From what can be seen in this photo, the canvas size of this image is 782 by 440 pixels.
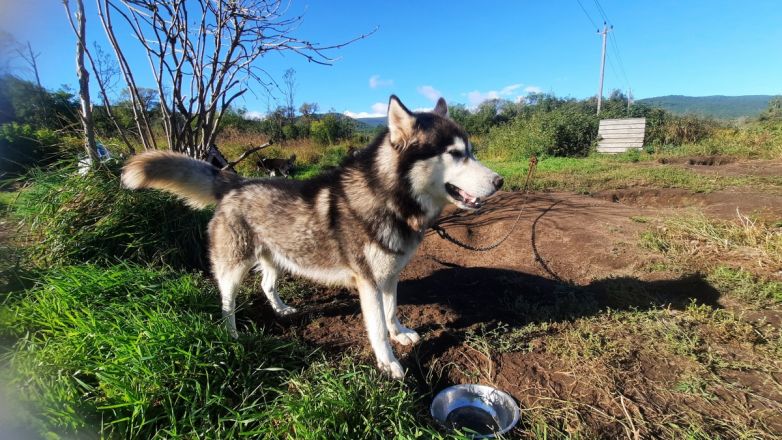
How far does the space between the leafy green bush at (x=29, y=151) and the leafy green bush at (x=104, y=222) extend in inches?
16.2

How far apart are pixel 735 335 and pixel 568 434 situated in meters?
1.85

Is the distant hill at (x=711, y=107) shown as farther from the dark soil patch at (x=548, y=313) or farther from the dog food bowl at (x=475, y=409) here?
the dog food bowl at (x=475, y=409)

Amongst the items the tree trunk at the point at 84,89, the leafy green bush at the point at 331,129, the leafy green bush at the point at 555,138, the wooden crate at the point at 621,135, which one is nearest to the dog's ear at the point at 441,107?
the tree trunk at the point at 84,89

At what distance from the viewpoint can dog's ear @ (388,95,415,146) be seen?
2.45 metres

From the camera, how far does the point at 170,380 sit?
1965 millimetres

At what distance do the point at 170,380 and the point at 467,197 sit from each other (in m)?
2.16

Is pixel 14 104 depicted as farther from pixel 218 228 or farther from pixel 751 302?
pixel 751 302

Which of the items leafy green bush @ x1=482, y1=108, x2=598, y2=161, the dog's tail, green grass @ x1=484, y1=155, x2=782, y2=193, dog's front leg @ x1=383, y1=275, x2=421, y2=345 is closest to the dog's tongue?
dog's front leg @ x1=383, y1=275, x2=421, y2=345

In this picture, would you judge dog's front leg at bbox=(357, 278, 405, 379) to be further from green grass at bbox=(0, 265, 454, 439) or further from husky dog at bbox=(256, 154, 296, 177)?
husky dog at bbox=(256, 154, 296, 177)

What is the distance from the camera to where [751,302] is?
3113mm

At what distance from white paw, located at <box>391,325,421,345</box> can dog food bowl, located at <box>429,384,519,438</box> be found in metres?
0.63

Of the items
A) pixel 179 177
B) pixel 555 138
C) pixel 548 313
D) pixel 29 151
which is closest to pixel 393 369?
pixel 548 313

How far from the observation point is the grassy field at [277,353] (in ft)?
6.11

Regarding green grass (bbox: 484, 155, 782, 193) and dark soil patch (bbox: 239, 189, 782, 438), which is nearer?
dark soil patch (bbox: 239, 189, 782, 438)
